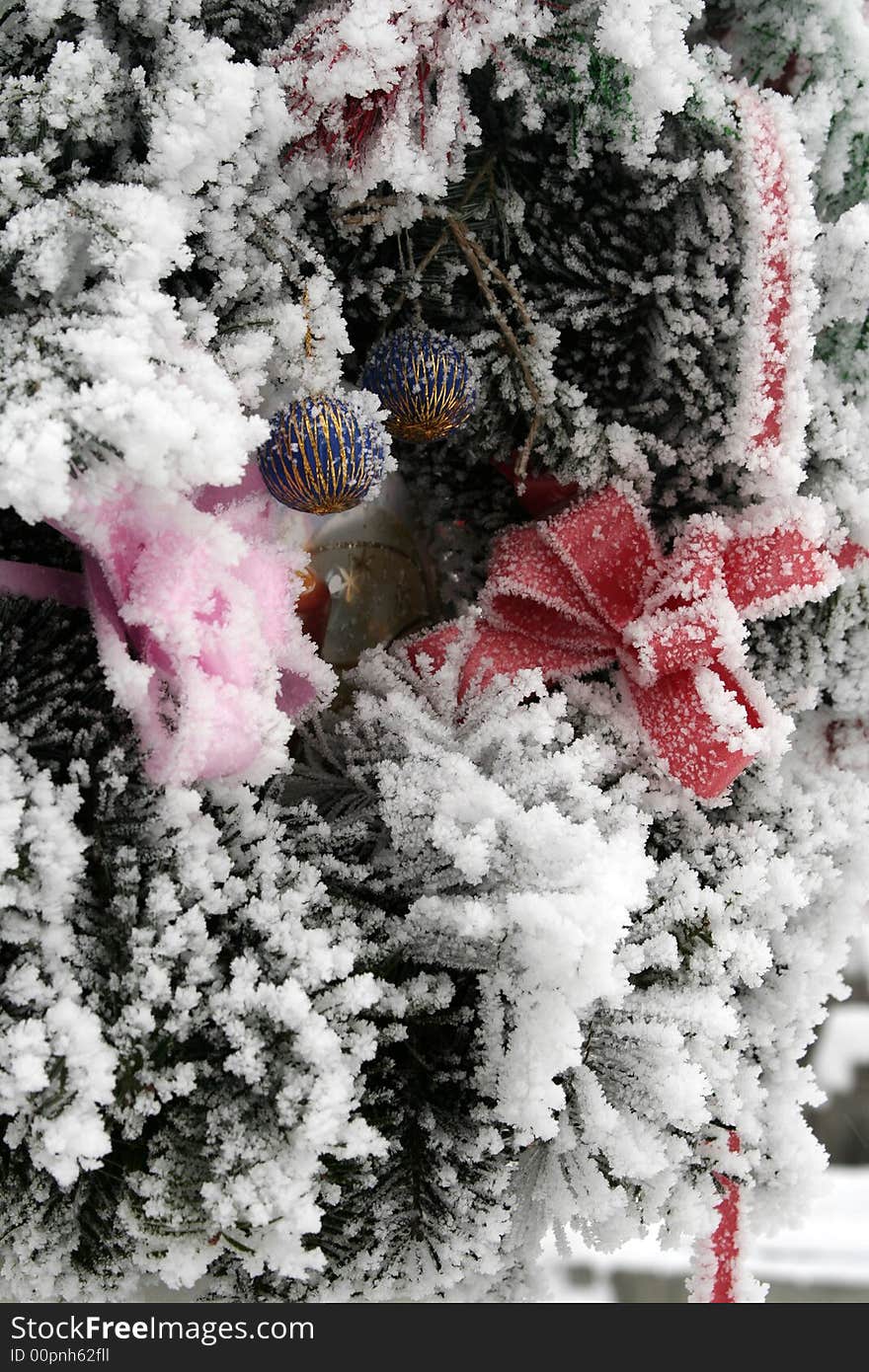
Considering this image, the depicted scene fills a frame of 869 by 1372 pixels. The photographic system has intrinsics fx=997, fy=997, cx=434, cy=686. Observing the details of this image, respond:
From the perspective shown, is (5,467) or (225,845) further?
(225,845)

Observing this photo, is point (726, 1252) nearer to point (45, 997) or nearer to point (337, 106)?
point (45, 997)

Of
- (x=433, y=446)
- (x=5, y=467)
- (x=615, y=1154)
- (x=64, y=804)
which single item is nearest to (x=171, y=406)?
(x=5, y=467)

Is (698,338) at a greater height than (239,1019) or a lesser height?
greater

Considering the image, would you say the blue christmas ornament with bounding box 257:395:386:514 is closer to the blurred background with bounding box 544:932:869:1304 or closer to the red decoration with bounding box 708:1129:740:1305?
the red decoration with bounding box 708:1129:740:1305

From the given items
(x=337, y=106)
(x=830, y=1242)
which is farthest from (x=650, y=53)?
(x=830, y=1242)

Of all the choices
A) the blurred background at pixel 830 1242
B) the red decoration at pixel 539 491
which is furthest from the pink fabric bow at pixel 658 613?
the blurred background at pixel 830 1242

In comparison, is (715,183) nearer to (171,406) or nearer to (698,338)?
(698,338)

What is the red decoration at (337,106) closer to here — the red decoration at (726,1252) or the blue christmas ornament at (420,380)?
the blue christmas ornament at (420,380)
